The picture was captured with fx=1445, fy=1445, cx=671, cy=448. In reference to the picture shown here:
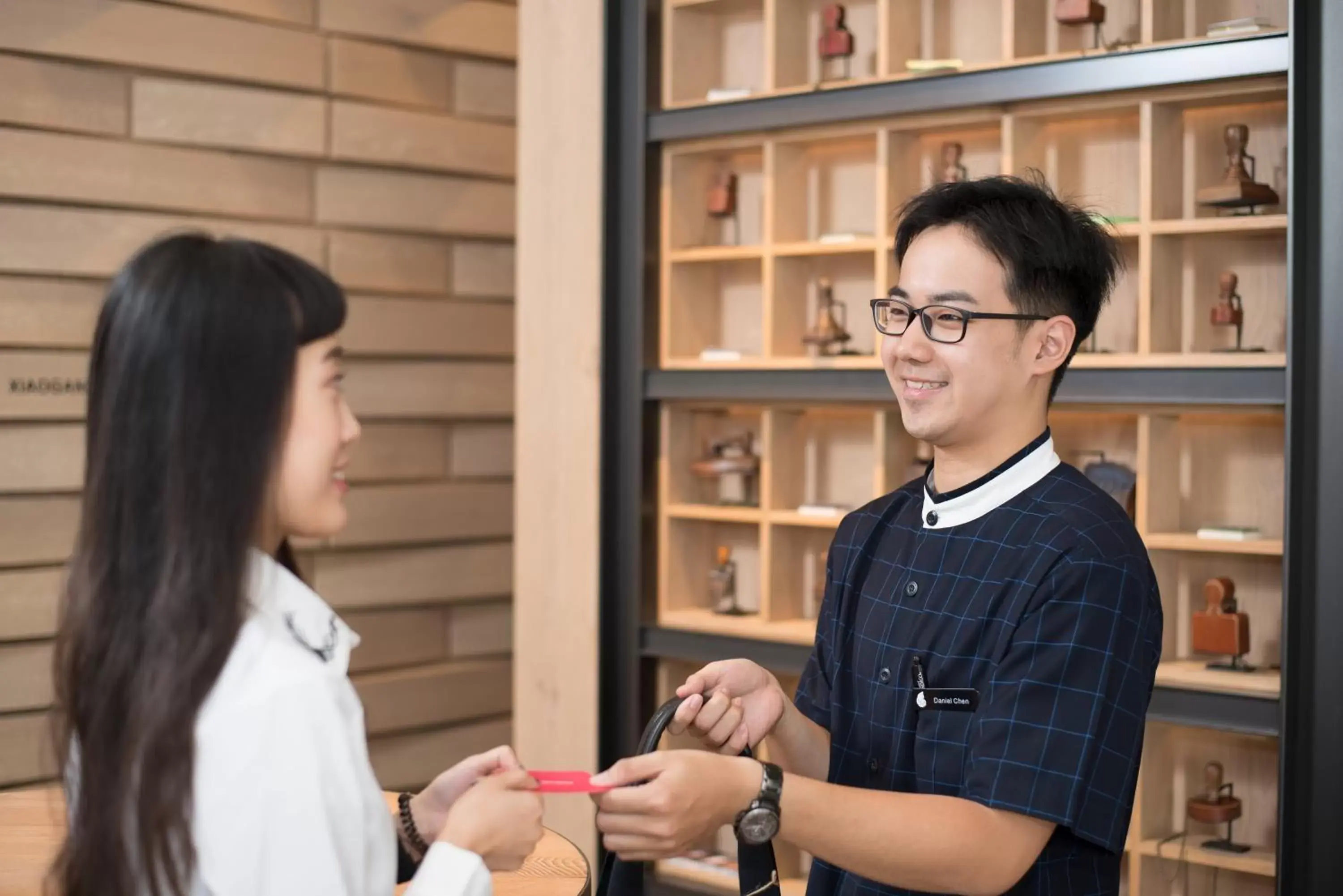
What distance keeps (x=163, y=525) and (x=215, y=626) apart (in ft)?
0.34

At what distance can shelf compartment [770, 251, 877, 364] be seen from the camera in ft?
11.0

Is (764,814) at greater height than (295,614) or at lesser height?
lesser

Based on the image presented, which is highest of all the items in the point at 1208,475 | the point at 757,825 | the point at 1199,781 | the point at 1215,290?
the point at 1215,290

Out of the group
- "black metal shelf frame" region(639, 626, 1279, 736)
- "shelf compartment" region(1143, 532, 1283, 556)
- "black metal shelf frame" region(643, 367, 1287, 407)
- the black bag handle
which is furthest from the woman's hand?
"shelf compartment" region(1143, 532, 1283, 556)

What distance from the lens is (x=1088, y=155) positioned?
10.2ft

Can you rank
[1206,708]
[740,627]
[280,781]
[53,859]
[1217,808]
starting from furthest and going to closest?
[740,627] < [1217,808] < [1206,708] < [53,859] < [280,781]

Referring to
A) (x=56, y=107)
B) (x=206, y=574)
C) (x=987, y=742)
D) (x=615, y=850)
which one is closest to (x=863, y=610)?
(x=987, y=742)

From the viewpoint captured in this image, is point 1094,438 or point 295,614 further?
point 1094,438

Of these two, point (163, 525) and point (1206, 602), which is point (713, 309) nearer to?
point (1206, 602)

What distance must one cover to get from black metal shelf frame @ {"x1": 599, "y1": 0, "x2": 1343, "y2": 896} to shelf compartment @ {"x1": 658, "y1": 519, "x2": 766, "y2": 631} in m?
0.14

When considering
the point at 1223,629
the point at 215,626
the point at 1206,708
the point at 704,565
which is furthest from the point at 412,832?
A: the point at 704,565

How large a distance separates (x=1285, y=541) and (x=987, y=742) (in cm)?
114

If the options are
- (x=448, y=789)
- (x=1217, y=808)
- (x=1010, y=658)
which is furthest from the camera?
(x=1217, y=808)

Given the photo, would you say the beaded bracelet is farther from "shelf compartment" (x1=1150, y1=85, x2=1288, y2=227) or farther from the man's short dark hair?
"shelf compartment" (x1=1150, y1=85, x2=1288, y2=227)
